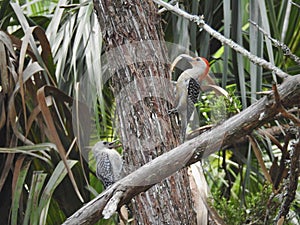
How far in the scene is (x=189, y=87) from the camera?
1.80m

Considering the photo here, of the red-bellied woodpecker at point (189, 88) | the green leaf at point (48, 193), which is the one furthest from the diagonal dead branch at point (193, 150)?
the green leaf at point (48, 193)

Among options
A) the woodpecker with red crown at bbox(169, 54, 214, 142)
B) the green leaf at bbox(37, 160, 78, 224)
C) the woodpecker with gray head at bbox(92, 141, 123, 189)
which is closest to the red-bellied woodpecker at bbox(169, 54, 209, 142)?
the woodpecker with red crown at bbox(169, 54, 214, 142)

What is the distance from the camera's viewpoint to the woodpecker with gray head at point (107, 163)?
6.25 ft

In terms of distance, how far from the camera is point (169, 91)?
149cm

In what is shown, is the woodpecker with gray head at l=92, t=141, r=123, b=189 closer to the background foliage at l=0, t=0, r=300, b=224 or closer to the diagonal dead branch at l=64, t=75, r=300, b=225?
the background foliage at l=0, t=0, r=300, b=224

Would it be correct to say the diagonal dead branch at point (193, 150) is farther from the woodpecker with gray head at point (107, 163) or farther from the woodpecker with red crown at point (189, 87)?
the woodpecker with gray head at point (107, 163)

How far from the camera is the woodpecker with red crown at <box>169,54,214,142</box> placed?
1643 mm

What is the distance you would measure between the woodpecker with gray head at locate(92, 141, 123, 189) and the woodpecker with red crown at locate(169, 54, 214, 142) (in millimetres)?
288

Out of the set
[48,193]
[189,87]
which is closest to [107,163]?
[48,193]

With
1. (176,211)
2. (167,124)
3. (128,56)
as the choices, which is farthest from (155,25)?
(176,211)

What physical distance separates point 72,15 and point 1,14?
24 cm

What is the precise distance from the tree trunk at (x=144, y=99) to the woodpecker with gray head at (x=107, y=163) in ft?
1.47

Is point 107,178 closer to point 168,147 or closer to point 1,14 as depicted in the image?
point 168,147

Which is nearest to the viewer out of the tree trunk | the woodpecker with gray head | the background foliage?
the tree trunk
